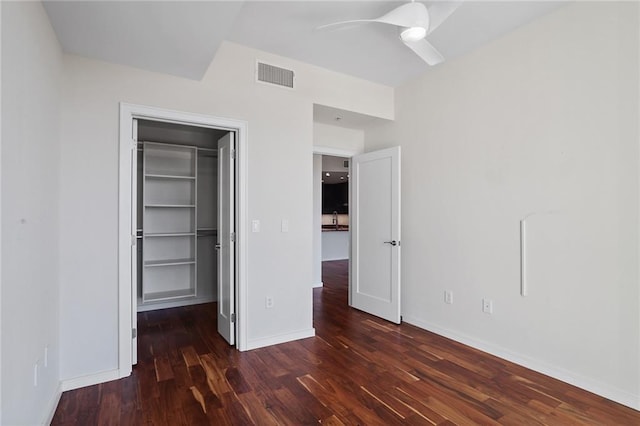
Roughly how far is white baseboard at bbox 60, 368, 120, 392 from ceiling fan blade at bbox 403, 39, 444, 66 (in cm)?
343

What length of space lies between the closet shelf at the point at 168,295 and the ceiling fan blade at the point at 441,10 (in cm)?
422

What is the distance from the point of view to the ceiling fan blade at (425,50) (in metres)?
2.49

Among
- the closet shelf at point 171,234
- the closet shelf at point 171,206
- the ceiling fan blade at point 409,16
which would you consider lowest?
the closet shelf at point 171,234

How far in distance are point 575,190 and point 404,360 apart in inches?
77.5

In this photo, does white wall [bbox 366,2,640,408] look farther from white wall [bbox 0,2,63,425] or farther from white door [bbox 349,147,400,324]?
white wall [bbox 0,2,63,425]

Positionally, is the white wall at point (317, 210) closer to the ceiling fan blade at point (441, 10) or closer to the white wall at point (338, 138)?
the white wall at point (338, 138)

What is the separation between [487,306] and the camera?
3150 mm

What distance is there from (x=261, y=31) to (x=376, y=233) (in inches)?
102

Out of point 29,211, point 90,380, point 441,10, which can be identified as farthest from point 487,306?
point 29,211

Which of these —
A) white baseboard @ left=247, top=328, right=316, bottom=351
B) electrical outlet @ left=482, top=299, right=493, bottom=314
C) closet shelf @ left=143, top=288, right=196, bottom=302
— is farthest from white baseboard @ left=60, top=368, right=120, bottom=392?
electrical outlet @ left=482, top=299, right=493, bottom=314

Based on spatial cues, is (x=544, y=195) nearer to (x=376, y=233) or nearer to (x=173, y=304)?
(x=376, y=233)

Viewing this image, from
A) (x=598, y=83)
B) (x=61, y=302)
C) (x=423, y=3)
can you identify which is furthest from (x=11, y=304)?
(x=598, y=83)

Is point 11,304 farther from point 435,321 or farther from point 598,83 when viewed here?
point 598,83

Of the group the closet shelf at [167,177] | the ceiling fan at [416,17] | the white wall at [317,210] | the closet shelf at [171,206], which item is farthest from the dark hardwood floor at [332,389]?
the ceiling fan at [416,17]
